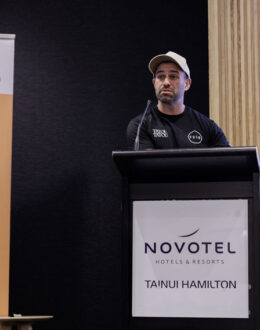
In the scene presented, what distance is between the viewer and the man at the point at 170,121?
2814 mm

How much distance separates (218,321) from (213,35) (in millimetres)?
2466

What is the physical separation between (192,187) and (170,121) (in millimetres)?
894

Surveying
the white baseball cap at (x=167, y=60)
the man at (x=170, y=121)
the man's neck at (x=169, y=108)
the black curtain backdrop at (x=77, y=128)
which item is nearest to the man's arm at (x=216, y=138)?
the man at (x=170, y=121)

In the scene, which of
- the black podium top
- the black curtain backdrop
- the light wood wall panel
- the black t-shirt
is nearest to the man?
the black t-shirt

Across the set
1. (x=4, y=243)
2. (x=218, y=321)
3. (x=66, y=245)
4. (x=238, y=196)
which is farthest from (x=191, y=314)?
(x=66, y=245)

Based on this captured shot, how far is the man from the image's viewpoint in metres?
2.81

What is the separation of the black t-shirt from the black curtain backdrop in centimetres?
112

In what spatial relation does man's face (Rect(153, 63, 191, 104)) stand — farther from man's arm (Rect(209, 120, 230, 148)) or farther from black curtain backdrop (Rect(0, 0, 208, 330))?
black curtain backdrop (Rect(0, 0, 208, 330))

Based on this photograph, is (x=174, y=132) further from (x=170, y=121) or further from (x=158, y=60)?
(x=158, y=60)

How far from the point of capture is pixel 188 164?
79.8 inches

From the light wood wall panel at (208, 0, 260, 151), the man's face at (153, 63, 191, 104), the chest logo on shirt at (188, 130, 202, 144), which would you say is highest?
the light wood wall panel at (208, 0, 260, 151)

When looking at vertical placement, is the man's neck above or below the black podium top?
above

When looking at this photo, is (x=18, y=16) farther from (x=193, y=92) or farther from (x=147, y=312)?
(x=147, y=312)

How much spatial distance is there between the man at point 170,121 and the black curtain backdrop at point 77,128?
1.12 metres
